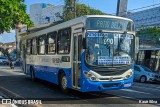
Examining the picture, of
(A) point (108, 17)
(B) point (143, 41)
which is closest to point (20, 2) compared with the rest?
(A) point (108, 17)

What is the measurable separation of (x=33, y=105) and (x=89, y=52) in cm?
290

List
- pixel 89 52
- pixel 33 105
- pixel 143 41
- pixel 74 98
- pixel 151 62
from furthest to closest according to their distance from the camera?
pixel 143 41 → pixel 151 62 → pixel 74 98 → pixel 89 52 → pixel 33 105

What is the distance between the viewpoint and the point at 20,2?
70.6 ft

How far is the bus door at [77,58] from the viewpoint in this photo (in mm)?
12125

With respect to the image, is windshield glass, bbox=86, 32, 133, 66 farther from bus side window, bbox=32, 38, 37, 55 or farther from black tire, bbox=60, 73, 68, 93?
bus side window, bbox=32, 38, 37, 55

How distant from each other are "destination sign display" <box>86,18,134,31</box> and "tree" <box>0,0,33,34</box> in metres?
8.70

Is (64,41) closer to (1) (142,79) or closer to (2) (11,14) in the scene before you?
(2) (11,14)

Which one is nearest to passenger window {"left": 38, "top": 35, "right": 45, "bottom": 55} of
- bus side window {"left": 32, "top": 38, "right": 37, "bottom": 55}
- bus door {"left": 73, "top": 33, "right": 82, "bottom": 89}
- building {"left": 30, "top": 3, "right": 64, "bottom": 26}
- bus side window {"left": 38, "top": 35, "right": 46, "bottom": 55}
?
bus side window {"left": 38, "top": 35, "right": 46, "bottom": 55}

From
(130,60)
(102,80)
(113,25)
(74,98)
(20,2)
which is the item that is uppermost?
(20,2)

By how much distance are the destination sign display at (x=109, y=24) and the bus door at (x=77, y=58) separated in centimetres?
67

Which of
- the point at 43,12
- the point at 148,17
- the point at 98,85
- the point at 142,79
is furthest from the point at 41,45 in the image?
the point at 43,12

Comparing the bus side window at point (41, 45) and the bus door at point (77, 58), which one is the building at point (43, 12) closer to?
the bus side window at point (41, 45)

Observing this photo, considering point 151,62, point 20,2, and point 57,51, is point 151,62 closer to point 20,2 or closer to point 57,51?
point 20,2

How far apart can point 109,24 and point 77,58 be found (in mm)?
1885
